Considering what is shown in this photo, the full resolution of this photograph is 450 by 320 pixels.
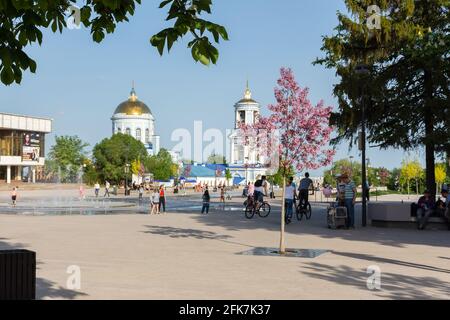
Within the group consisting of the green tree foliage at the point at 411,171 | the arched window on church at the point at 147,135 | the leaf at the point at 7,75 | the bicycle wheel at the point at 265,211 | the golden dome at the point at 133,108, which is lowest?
the bicycle wheel at the point at 265,211

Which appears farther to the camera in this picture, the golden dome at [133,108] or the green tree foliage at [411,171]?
the golden dome at [133,108]

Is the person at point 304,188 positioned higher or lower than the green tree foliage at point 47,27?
lower

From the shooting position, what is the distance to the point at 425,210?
20562 mm

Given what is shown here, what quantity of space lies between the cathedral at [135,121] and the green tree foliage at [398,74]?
5357 inches

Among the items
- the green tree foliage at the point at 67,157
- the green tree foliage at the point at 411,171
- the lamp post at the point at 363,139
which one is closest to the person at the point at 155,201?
the lamp post at the point at 363,139

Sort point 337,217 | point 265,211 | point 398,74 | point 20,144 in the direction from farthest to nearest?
point 20,144 → point 265,211 → point 398,74 → point 337,217

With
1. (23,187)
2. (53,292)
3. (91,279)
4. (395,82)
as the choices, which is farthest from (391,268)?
(23,187)

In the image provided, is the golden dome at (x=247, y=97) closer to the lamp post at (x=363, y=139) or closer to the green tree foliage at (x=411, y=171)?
the green tree foliage at (x=411, y=171)

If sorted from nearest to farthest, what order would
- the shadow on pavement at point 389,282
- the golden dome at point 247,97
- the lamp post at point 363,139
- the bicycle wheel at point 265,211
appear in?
the shadow on pavement at point 389,282
the lamp post at point 363,139
the bicycle wheel at point 265,211
the golden dome at point 247,97

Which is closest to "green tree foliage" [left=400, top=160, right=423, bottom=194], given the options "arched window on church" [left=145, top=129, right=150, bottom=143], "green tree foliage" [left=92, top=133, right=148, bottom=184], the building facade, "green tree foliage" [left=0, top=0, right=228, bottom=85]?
"green tree foliage" [left=92, top=133, right=148, bottom=184]

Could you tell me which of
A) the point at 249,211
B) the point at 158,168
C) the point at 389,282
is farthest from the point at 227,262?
the point at 158,168

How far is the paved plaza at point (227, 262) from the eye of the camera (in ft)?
28.1

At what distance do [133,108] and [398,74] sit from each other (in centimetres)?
14213

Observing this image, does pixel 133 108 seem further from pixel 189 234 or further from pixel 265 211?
pixel 189 234
